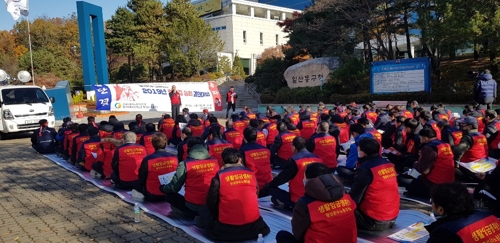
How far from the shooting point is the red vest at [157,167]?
533cm

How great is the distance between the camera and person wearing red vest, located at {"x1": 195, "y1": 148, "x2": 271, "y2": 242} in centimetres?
393

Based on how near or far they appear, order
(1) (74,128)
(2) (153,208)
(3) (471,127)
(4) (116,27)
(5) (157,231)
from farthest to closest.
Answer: (4) (116,27) → (1) (74,128) → (3) (471,127) → (2) (153,208) → (5) (157,231)

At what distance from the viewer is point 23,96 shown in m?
13.6

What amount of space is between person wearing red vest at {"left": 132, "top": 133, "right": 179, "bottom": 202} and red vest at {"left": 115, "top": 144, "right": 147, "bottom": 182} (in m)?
0.57

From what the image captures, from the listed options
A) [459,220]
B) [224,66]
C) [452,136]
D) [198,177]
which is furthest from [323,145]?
[224,66]

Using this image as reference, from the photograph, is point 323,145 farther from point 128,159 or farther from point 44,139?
point 44,139

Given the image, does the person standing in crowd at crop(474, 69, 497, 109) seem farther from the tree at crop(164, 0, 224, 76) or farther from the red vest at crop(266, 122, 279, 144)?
the tree at crop(164, 0, 224, 76)

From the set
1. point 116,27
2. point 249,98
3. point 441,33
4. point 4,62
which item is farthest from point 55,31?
point 441,33

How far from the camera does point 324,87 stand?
21.6 meters

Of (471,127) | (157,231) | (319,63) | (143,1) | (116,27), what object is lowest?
(157,231)

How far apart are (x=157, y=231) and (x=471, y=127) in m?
5.36

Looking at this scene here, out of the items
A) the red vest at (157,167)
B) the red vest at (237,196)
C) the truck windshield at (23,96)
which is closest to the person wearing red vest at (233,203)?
the red vest at (237,196)

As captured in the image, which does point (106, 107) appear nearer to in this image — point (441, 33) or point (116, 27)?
point (441, 33)

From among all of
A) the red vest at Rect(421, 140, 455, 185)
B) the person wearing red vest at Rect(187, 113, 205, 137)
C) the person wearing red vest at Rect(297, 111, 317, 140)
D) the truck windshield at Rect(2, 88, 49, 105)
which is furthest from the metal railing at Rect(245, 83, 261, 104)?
the red vest at Rect(421, 140, 455, 185)
